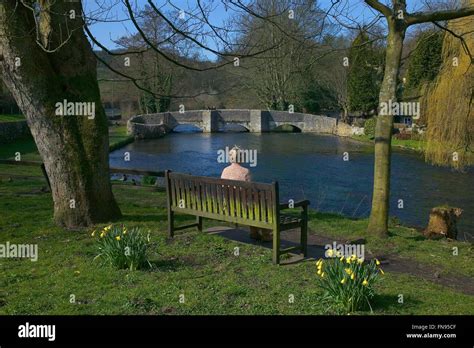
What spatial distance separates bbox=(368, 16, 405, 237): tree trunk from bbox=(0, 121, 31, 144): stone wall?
1185 inches

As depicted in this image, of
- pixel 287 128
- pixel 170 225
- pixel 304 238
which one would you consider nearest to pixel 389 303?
pixel 304 238

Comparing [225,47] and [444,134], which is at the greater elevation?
[225,47]

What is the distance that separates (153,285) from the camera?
615 cm

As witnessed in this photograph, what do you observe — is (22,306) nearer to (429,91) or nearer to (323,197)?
(323,197)

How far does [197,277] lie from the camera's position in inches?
259

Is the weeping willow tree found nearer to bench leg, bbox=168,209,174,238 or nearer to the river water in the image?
the river water

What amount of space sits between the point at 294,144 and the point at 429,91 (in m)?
23.1

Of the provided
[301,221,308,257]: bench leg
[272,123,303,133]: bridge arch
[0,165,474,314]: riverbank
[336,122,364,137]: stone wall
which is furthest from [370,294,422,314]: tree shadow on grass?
[272,123,303,133]: bridge arch

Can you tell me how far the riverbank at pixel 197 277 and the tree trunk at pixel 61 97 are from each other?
0.65 metres

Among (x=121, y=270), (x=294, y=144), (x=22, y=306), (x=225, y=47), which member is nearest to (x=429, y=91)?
(x=225, y=47)

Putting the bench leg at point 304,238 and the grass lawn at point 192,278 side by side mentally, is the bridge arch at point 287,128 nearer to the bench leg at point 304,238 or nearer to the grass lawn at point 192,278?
the grass lawn at point 192,278

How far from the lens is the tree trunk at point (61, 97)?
8617 mm

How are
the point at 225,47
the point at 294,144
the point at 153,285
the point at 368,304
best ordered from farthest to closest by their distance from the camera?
the point at 294,144 < the point at 225,47 < the point at 153,285 < the point at 368,304

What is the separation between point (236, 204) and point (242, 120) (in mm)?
50891
